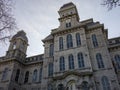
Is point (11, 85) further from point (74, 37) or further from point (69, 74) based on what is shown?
point (74, 37)

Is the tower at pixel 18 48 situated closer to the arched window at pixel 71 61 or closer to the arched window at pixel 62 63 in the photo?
the arched window at pixel 62 63

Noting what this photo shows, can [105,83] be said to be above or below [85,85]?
above

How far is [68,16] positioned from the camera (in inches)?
1144

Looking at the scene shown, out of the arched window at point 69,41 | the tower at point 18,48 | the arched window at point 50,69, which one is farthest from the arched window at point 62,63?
the tower at point 18,48

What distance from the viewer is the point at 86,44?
23688mm

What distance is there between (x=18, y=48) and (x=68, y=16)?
14495 millimetres

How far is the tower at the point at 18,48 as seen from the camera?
31273 millimetres

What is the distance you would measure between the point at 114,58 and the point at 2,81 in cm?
2342

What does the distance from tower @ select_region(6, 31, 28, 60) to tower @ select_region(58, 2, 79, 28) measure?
39.6ft

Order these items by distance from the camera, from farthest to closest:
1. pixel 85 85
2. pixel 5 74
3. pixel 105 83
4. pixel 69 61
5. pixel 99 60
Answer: pixel 5 74 < pixel 69 61 < pixel 99 60 < pixel 105 83 < pixel 85 85

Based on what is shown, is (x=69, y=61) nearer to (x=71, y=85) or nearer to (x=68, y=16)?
(x=71, y=85)

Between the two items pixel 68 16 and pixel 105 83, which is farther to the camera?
pixel 68 16

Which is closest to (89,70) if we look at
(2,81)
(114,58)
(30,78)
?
(114,58)

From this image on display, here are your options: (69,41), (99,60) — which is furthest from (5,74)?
(99,60)
